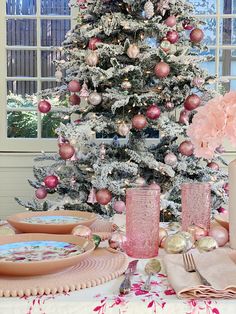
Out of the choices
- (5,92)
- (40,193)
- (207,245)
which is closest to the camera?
(207,245)

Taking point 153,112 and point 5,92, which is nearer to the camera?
point 153,112

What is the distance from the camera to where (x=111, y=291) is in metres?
1.03

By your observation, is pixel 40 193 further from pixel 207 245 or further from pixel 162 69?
pixel 207 245

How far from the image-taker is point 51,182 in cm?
327

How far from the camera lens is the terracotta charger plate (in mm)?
1475

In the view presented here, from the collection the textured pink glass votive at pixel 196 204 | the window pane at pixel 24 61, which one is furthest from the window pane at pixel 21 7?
the textured pink glass votive at pixel 196 204

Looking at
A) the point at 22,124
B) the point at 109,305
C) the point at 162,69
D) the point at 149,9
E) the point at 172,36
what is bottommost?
the point at 109,305

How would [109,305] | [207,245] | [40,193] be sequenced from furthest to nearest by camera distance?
[40,193], [207,245], [109,305]

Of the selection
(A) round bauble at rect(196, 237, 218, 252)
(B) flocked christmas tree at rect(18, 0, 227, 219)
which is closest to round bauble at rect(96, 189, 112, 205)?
(B) flocked christmas tree at rect(18, 0, 227, 219)

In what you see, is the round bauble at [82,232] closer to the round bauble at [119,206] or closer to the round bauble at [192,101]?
the round bauble at [119,206]

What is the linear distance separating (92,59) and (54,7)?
1061 millimetres

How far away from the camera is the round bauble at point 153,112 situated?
318cm

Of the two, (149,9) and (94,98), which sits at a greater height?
(149,9)

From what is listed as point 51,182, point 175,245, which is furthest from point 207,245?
point 51,182
